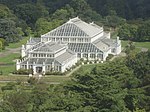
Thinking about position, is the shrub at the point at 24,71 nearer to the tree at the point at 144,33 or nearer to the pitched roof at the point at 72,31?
the pitched roof at the point at 72,31

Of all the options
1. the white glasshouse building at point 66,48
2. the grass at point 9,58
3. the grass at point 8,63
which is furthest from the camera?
the grass at point 9,58

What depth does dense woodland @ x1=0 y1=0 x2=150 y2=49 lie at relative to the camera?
98938mm

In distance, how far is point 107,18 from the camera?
12200 centimetres

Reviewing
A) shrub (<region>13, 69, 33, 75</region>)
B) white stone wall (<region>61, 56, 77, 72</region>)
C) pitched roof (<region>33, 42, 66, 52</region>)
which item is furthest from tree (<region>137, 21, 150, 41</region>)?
shrub (<region>13, 69, 33, 75</region>)

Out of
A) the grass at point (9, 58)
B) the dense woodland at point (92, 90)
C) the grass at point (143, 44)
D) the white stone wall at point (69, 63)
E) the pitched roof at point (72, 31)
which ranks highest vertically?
the pitched roof at point (72, 31)

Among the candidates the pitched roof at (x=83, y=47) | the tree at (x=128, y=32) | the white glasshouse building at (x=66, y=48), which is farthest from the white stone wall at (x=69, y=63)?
the tree at (x=128, y=32)

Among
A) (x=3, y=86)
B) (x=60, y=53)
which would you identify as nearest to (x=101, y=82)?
(x=3, y=86)

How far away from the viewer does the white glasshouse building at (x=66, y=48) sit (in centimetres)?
7000

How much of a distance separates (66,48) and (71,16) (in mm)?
41050

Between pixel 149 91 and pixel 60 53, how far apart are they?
3241cm

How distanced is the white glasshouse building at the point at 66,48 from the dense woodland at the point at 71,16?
1223 cm

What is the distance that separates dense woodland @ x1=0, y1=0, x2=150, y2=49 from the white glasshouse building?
40.1ft

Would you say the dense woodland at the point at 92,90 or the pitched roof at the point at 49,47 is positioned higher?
the pitched roof at the point at 49,47

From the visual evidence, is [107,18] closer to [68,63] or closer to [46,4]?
[46,4]
